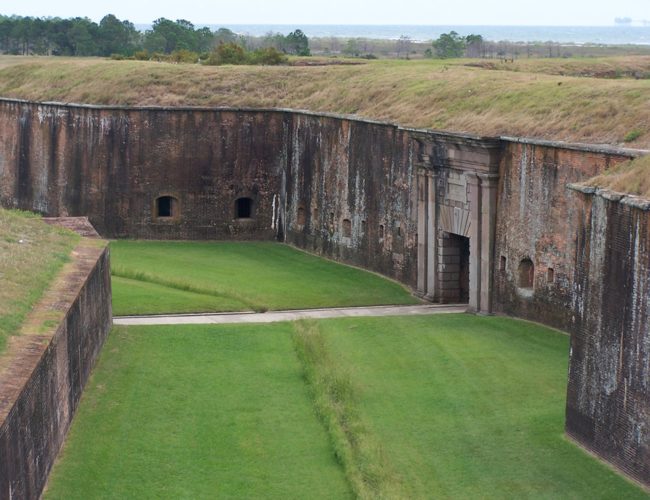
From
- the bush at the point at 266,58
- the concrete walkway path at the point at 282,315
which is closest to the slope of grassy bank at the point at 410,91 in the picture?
the concrete walkway path at the point at 282,315

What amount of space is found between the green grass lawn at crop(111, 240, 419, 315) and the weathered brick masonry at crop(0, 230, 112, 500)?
433 centimetres

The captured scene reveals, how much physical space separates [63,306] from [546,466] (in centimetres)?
603

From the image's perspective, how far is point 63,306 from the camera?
53.0 ft

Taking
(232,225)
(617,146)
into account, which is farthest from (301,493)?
(232,225)

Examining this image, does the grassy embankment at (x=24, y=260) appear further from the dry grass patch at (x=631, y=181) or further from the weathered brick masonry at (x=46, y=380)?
the dry grass patch at (x=631, y=181)

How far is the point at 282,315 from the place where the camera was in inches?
928

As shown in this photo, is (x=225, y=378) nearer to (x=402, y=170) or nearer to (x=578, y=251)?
(x=578, y=251)

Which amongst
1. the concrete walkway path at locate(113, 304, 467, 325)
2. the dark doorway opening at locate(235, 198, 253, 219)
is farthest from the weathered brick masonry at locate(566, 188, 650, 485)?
the dark doorway opening at locate(235, 198, 253, 219)

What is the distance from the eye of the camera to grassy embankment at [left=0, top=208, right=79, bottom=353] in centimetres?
1562

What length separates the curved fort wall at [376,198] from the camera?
15.2 m

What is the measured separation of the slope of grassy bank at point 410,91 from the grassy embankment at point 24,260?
7.74 m

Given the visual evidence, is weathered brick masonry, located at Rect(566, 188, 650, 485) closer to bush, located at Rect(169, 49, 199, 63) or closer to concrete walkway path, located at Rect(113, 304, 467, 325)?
concrete walkway path, located at Rect(113, 304, 467, 325)

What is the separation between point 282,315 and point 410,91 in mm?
7201

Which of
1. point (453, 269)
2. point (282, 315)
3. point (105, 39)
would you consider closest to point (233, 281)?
point (282, 315)
